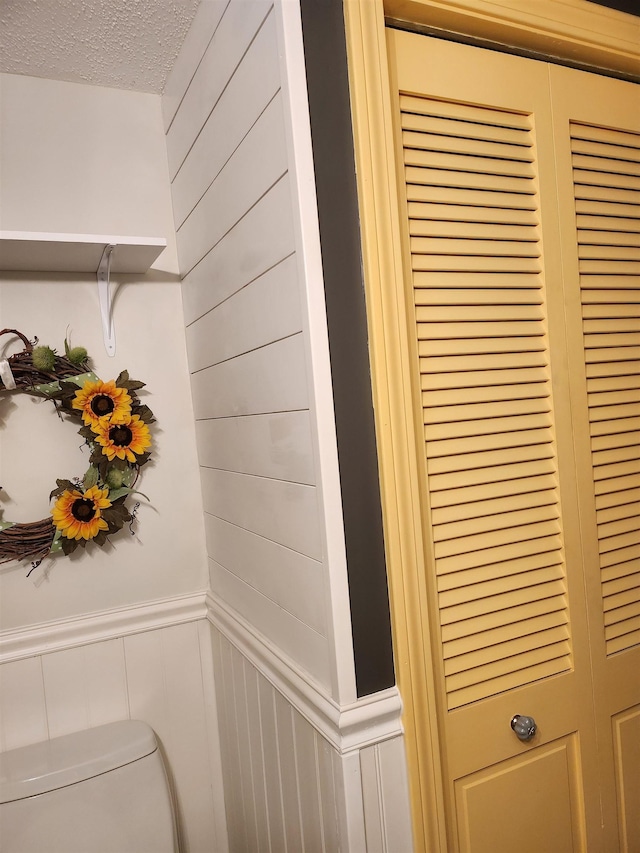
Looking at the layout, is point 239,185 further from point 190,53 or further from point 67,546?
point 67,546

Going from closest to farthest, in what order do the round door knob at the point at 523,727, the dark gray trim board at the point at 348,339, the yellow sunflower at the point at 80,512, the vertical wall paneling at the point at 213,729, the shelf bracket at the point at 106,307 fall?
the dark gray trim board at the point at 348,339 → the round door knob at the point at 523,727 → the yellow sunflower at the point at 80,512 → the shelf bracket at the point at 106,307 → the vertical wall paneling at the point at 213,729

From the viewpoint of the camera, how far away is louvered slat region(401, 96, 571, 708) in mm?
997

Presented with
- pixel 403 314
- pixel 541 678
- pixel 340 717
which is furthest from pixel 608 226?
pixel 340 717

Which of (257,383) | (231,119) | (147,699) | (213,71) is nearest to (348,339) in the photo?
(257,383)

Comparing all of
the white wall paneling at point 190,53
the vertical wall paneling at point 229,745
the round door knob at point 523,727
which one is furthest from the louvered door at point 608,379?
the vertical wall paneling at point 229,745

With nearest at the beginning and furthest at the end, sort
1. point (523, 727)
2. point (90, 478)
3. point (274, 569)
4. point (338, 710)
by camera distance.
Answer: point (338, 710)
point (523, 727)
point (274, 569)
point (90, 478)

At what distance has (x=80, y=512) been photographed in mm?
1335

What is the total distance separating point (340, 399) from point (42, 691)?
1.01 meters

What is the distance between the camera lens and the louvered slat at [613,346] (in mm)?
1145

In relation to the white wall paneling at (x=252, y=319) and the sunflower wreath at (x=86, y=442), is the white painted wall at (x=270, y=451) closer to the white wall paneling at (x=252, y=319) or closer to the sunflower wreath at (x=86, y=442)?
the white wall paneling at (x=252, y=319)

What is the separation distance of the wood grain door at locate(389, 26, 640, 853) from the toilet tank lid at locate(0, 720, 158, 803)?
71 centimetres

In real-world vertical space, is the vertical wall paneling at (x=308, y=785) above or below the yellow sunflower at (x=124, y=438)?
below

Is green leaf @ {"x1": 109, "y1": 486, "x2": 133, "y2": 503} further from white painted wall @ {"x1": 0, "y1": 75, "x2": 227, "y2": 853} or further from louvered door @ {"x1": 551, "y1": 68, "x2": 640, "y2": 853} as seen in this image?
louvered door @ {"x1": 551, "y1": 68, "x2": 640, "y2": 853}

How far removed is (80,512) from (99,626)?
0.96 feet
